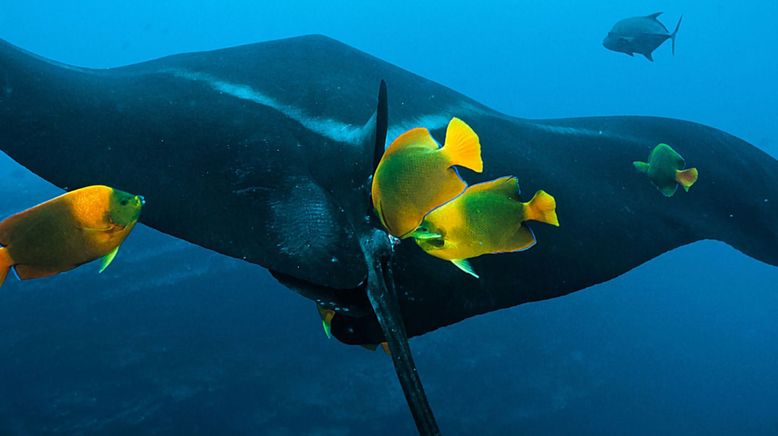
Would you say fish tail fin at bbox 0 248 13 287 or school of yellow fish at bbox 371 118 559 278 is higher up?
school of yellow fish at bbox 371 118 559 278

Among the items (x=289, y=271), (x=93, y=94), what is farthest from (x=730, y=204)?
(x=93, y=94)

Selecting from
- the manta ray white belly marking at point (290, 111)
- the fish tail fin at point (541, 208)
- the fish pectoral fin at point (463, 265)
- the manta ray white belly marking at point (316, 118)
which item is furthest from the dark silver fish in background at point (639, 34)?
the fish pectoral fin at point (463, 265)

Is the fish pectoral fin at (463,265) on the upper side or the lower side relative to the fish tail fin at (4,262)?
upper

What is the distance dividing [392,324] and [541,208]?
61 cm

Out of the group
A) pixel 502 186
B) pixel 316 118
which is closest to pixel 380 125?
pixel 502 186

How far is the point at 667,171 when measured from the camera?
238 cm

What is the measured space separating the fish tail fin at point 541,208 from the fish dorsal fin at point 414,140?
0.38m

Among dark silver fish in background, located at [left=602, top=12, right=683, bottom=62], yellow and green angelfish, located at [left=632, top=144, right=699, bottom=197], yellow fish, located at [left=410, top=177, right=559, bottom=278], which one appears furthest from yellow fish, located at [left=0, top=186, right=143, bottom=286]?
dark silver fish in background, located at [left=602, top=12, right=683, bottom=62]

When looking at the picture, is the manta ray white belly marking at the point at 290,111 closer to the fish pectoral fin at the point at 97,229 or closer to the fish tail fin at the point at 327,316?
the fish tail fin at the point at 327,316

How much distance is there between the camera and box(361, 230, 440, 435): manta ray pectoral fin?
1259 mm

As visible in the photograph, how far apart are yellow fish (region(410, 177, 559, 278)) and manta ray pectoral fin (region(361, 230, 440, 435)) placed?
14 centimetres

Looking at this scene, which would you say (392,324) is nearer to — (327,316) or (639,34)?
(327,316)

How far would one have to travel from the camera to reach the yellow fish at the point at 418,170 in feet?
4.67

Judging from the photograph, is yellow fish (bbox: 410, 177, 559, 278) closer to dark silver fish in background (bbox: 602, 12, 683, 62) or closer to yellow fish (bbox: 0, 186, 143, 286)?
yellow fish (bbox: 0, 186, 143, 286)
